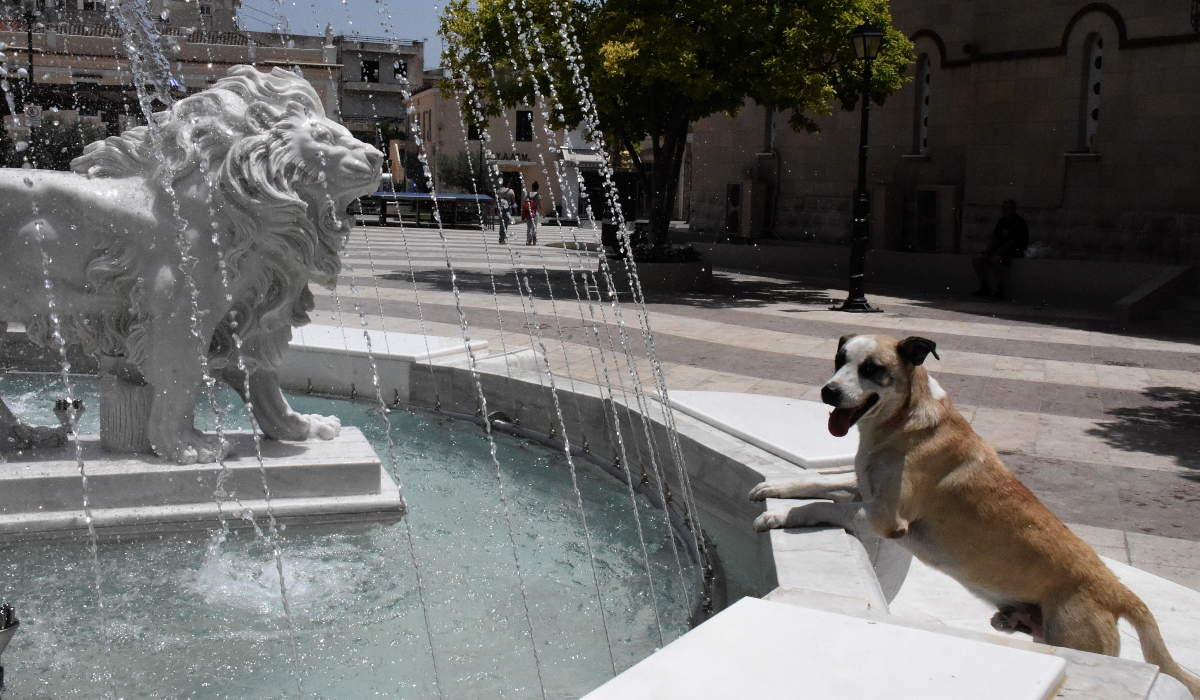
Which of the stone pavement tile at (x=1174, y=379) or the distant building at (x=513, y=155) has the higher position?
the distant building at (x=513, y=155)

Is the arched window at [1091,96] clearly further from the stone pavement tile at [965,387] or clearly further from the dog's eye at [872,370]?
the dog's eye at [872,370]

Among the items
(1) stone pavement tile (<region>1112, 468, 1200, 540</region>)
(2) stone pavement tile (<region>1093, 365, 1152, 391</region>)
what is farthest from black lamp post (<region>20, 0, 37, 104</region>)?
(1) stone pavement tile (<region>1112, 468, 1200, 540</region>)

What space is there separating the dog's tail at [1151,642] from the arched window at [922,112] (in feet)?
67.7

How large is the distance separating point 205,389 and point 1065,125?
59.6 feet

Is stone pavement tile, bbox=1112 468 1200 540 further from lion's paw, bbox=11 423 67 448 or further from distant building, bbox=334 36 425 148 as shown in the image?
distant building, bbox=334 36 425 148

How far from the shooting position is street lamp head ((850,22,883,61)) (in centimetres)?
1363

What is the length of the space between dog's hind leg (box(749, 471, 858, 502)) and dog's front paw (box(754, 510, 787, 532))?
0.22 m

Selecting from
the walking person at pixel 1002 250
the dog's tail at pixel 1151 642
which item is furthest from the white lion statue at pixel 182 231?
the walking person at pixel 1002 250

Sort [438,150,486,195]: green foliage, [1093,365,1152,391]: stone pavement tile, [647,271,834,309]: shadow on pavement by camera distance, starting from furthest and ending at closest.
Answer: [438,150,486,195]: green foliage, [647,271,834,309]: shadow on pavement, [1093,365,1152,391]: stone pavement tile

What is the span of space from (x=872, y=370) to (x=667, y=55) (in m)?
12.2

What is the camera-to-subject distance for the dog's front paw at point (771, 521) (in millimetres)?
3602

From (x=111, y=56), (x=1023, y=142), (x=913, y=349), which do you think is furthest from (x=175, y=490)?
(x=111, y=56)

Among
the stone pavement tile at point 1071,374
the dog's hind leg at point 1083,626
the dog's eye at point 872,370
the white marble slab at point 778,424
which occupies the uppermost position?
the dog's eye at point 872,370

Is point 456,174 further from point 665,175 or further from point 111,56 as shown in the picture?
point 665,175
